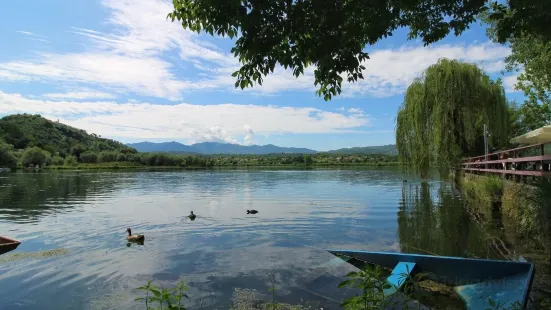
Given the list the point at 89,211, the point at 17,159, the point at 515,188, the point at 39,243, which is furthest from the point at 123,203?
the point at 17,159

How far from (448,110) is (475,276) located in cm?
1827

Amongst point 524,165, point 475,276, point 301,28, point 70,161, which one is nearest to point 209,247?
point 475,276

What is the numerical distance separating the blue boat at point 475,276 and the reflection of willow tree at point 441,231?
2640 mm

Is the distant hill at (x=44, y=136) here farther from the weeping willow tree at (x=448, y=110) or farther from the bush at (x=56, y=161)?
the weeping willow tree at (x=448, y=110)

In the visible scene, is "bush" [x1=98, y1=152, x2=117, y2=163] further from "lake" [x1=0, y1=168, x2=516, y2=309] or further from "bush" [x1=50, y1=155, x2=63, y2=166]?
"lake" [x1=0, y1=168, x2=516, y2=309]

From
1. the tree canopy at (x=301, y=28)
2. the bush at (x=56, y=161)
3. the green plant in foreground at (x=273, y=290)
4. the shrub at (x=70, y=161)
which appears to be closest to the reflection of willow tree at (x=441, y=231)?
the green plant in foreground at (x=273, y=290)

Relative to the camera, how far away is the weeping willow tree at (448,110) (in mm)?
22688

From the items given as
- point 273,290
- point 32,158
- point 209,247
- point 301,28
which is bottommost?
point 209,247

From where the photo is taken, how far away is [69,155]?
13200 cm

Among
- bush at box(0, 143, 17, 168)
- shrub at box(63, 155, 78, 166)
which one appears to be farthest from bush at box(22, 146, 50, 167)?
shrub at box(63, 155, 78, 166)

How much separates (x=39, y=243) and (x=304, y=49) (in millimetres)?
11688

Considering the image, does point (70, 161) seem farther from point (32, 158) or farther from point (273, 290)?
point (273, 290)

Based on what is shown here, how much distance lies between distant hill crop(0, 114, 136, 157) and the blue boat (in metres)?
151

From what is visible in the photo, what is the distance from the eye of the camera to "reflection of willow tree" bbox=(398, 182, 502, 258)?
32.2 ft
